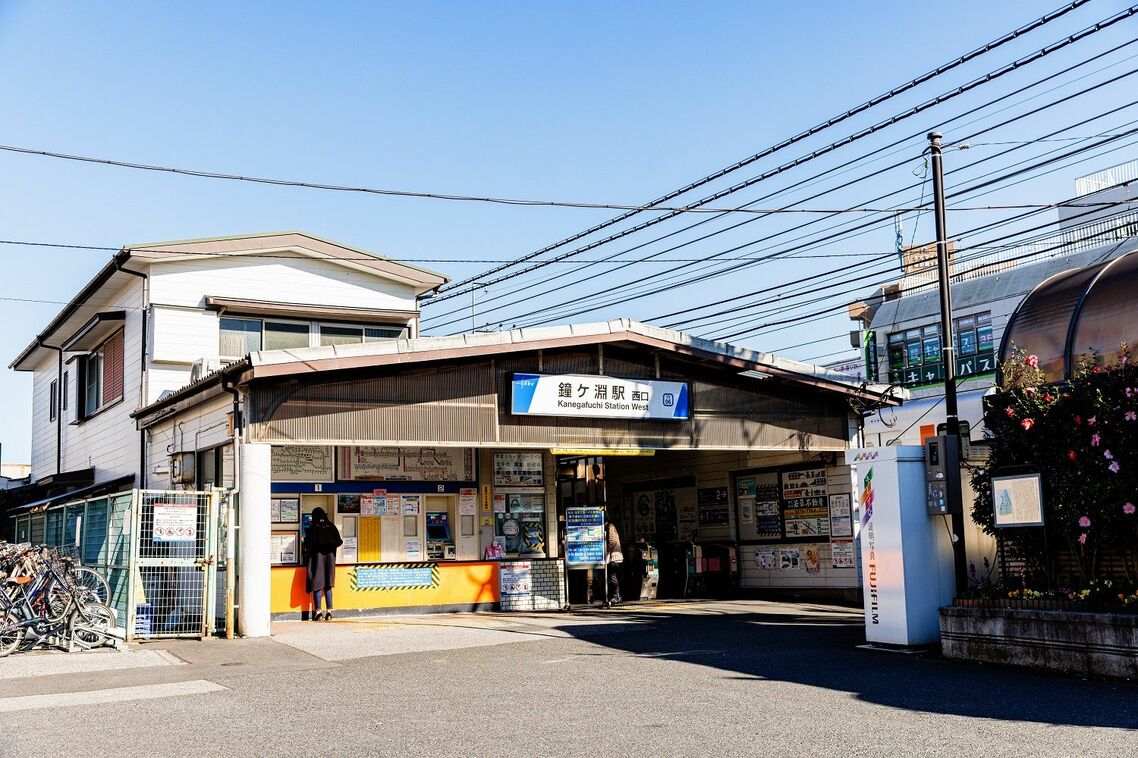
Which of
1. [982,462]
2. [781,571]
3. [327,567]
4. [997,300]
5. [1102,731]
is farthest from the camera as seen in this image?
[997,300]

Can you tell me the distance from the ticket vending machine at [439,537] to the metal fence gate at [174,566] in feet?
14.4

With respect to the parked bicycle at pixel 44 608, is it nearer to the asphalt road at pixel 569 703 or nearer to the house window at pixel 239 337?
the asphalt road at pixel 569 703

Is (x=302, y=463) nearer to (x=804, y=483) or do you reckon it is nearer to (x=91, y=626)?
(x=91, y=626)

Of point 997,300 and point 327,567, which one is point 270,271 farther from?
point 997,300

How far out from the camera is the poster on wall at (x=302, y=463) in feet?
57.8

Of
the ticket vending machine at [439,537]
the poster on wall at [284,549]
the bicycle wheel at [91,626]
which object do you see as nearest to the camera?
the bicycle wheel at [91,626]

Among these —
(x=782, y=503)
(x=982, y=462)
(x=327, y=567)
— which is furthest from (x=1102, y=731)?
(x=782, y=503)

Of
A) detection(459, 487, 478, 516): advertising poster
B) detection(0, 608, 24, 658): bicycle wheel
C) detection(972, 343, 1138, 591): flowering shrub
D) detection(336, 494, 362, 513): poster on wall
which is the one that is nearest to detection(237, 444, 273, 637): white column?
detection(0, 608, 24, 658): bicycle wheel

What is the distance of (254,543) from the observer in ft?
48.9

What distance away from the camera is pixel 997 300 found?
1299 inches

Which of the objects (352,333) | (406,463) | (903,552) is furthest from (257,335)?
(903,552)

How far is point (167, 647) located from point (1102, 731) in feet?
35.5

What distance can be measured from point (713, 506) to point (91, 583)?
41.2ft

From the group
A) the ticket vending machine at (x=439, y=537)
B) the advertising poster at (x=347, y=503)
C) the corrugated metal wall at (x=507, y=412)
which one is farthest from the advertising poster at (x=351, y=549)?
the corrugated metal wall at (x=507, y=412)
